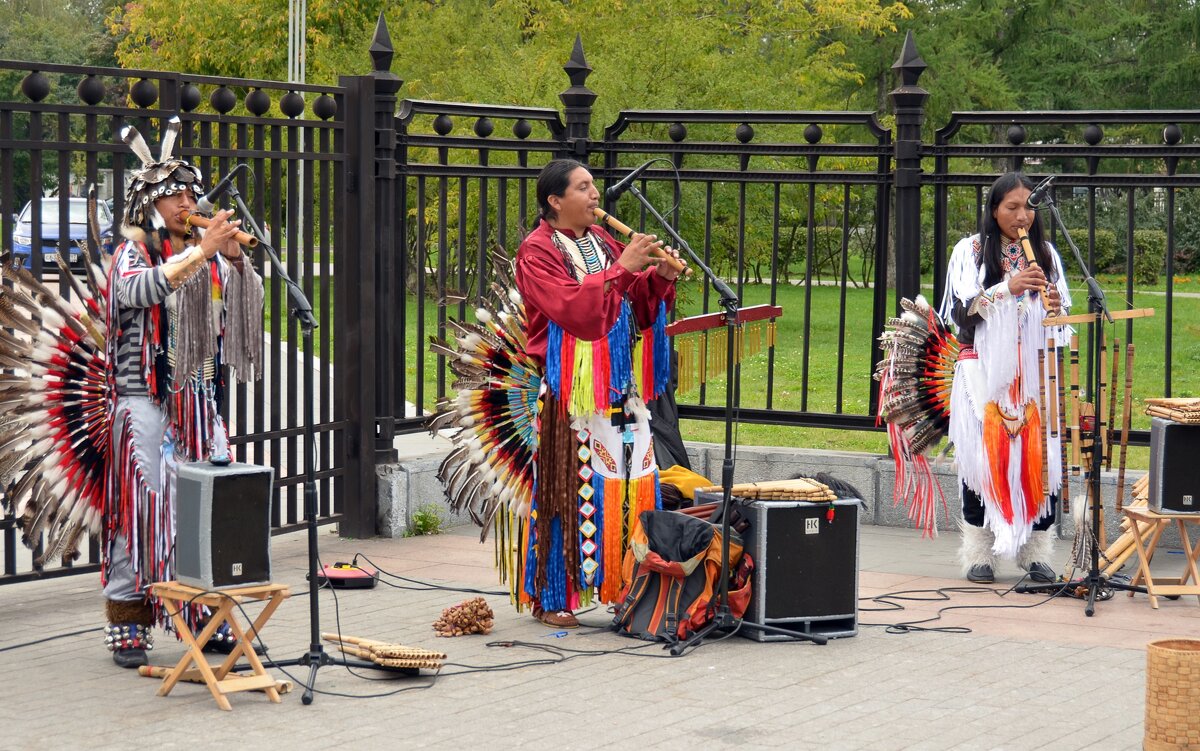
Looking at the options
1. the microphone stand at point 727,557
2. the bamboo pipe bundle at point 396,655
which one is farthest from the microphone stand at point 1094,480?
the bamboo pipe bundle at point 396,655

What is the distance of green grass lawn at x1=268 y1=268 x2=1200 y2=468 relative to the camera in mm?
12258

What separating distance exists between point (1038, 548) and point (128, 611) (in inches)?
174

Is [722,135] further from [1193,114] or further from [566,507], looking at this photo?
[566,507]

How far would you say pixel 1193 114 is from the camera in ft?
27.6

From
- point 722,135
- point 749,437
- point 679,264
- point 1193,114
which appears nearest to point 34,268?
point 679,264

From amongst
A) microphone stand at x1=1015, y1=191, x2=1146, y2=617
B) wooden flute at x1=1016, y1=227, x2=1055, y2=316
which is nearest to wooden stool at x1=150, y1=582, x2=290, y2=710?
microphone stand at x1=1015, y1=191, x2=1146, y2=617

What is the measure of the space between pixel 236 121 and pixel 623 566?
3023 millimetres

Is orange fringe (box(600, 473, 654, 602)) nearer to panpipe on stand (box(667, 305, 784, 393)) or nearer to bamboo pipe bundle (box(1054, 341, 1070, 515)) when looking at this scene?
panpipe on stand (box(667, 305, 784, 393))

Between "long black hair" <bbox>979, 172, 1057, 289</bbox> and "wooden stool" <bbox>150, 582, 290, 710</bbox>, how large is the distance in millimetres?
3963

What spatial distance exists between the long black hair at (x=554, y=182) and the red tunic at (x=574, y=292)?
0.07m

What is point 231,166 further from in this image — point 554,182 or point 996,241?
A: point 996,241

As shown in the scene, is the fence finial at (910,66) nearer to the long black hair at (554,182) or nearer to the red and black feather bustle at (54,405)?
the long black hair at (554,182)

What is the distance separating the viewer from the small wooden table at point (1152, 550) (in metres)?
7.35

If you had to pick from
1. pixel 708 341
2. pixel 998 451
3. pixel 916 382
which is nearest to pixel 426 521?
pixel 708 341
